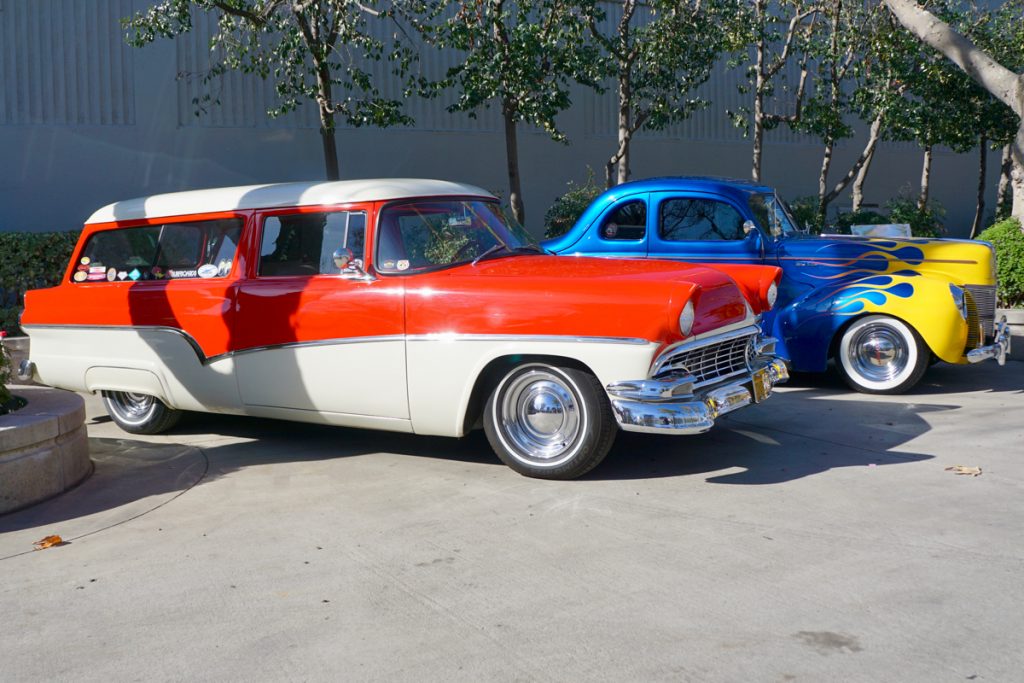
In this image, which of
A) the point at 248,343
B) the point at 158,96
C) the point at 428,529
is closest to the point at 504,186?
the point at 158,96

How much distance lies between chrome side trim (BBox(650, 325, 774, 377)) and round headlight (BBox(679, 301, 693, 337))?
0.23 feet

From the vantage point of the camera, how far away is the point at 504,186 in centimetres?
1706

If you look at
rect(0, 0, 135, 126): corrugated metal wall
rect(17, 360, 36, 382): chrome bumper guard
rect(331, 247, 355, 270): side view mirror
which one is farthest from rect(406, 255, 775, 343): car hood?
rect(0, 0, 135, 126): corrugated metal wall

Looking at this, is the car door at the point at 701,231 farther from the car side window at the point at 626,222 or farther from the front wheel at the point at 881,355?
the front wheel at the point at 881,355

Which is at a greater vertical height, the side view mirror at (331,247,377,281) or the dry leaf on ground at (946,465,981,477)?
the side view mirror at (331,247,377,281)

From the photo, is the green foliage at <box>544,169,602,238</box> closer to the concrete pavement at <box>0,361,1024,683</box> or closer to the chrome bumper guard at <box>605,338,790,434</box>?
the concrete pavement at <box>0,361,1024,683</box>

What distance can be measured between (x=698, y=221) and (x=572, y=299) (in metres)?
3.47

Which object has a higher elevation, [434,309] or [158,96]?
[158,96]

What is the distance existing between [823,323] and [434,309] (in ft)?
12.6

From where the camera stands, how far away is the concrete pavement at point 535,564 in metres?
3.72

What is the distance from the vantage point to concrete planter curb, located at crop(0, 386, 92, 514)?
576 centimetres

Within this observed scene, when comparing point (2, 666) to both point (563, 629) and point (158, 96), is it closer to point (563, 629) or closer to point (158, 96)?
point (563, 629)

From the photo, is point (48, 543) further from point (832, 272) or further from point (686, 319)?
point (832, 272)

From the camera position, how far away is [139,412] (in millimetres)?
7785
